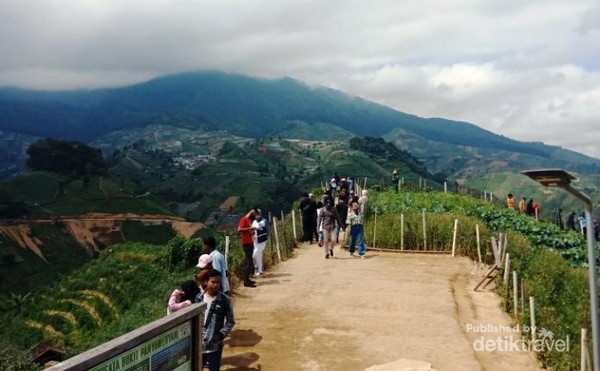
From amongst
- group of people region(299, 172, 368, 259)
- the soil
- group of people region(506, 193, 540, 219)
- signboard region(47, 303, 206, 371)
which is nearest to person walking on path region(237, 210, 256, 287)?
group of people region(299, 172, 368, 259)

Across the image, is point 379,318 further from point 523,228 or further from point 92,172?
point 92,172

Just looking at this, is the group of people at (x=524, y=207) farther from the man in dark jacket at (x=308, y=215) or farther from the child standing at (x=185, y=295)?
the child standing at (x=185, y=295)

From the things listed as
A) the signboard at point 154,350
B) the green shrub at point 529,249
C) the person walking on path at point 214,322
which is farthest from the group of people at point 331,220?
the signboard at point 154,350

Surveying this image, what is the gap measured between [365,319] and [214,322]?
15.0ft

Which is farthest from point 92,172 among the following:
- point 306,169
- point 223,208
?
point 306,169

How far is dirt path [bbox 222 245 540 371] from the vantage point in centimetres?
877

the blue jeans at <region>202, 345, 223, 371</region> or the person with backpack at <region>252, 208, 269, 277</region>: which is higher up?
the person with backpack at <region>252, 208, 269, 277</region>

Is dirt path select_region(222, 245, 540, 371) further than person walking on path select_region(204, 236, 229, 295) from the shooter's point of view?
No

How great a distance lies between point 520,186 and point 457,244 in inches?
6241

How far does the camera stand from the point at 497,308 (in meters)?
11.7

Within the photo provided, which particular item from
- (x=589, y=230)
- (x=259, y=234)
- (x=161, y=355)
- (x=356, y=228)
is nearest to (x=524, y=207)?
(x=356, y=228)

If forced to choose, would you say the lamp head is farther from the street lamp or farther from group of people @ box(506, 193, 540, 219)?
group of people @ box(506, 193, 540, 219)

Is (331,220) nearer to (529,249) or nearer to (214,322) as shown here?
(529,249)

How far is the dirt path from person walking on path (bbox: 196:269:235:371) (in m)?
1.58
